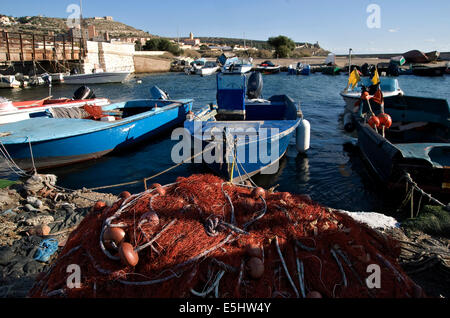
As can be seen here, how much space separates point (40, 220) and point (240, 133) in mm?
5609

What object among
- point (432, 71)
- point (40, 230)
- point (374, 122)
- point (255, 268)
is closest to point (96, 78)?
point (374, 122)

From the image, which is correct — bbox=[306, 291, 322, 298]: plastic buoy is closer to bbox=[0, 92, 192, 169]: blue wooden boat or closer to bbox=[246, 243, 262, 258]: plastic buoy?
bbox=[246, 243, 262, 258]: plastic buoy

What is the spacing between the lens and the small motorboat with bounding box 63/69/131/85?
121 ft

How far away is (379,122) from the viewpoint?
9.84m

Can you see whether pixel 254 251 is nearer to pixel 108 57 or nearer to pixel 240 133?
pixel 240 133

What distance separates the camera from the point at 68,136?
32.1 ft

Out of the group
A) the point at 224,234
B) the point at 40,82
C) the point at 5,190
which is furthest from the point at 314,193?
the point at 40,82

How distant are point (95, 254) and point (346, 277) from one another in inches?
97.4

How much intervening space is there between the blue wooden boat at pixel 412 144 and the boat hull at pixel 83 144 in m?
8.68

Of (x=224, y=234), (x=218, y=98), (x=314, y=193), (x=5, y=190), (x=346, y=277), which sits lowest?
(x=314, y=193)

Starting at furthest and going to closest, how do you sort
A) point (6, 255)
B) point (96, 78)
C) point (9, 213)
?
point (96, 78) < point (9, 213) < point (6, 255)

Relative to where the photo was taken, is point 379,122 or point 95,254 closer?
point 95,254

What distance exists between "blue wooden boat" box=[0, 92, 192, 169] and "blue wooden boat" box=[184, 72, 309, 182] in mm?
3053
